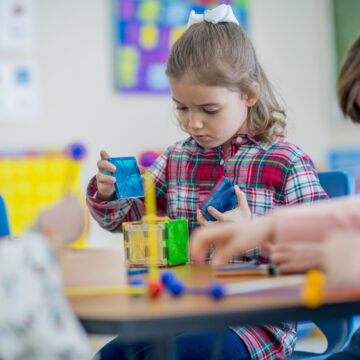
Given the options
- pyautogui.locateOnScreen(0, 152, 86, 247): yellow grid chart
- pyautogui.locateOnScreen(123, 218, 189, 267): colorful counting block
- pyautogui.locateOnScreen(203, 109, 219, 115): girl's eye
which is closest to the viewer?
pyautogui.locateOnScreen(123, 218, 189, 267): colorful counting block

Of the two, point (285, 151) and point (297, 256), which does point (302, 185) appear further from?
point (297, 256)

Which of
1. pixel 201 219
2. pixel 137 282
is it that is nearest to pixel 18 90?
pixel 201 219

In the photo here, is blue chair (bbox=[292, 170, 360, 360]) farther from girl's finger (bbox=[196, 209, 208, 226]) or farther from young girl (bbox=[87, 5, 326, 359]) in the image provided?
girl's finger (bbox=[196, 209, 208, 226])

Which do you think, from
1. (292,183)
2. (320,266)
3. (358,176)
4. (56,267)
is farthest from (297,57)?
(56,267)

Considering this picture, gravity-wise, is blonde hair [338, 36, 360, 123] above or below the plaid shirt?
above

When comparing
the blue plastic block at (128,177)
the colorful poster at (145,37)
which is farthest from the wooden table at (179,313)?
the colorful poster at (145,37)

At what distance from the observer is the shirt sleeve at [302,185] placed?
125cm

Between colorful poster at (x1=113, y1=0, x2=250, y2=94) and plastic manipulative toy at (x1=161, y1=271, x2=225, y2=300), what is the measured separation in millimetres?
2524

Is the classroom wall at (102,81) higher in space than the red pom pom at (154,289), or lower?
higher

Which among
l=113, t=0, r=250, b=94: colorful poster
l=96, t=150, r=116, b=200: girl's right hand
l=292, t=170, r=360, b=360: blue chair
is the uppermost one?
l=113, t=0, r=250, b=94: colorful poster

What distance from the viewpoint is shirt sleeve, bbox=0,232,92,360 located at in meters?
0.63

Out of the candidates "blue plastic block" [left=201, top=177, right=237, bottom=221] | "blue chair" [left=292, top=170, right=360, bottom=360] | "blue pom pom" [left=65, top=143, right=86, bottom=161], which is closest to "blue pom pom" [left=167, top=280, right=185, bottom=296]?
"blue pom pom" [left=65, top=143, right=86, bottom=161]

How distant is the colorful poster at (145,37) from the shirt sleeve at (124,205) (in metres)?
1.83

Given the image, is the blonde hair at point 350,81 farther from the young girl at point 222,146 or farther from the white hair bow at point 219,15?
the white hair bow at point 219,15
